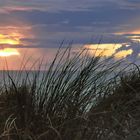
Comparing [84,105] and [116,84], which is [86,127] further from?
[116,84]

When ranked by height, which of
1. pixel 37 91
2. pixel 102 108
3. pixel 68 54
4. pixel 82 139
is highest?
pixel 68 54

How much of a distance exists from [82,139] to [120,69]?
1843 millimetres

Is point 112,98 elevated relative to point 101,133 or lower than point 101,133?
elevated

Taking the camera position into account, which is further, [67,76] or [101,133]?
[67,76]

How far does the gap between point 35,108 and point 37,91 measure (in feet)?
0.95

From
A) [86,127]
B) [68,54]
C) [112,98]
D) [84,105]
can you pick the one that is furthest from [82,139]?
[68,54]

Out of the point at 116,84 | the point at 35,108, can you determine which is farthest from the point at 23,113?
the point at 116,84

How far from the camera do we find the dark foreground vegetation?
516 cm

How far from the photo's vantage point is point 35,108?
5516 millimetres

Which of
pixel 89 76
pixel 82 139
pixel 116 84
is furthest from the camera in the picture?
pixel 116 84

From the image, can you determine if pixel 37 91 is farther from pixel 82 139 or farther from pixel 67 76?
pixel 82 139

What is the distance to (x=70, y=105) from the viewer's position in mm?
5523

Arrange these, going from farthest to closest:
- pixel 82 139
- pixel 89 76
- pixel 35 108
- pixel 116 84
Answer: pixel 116 84, pixel 89 76, pixel 35 108, pixel 82 139

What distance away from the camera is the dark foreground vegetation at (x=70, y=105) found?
5.16 meters
